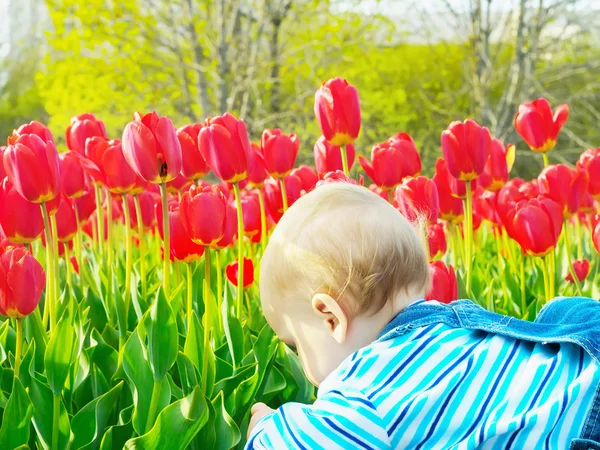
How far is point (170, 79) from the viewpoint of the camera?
43.0 ft

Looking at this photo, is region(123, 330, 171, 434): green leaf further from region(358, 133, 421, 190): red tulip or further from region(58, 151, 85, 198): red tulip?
region(358, 133, 421, 190): red tulip

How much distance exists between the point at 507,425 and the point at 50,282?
0.93 m

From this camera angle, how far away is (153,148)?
1589mm

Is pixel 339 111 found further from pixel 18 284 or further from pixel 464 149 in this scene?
pixel 18 284

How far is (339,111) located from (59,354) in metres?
0.92

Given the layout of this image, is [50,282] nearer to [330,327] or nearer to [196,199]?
[196,199]

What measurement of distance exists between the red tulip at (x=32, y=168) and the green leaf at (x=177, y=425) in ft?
1.84

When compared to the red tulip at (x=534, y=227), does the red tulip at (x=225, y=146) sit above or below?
above

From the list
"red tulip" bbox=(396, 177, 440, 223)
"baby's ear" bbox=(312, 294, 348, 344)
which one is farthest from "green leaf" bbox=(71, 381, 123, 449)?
"red tulip" bbox=(396, 177, 440, 223)

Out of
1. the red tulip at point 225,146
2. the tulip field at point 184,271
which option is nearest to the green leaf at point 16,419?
the tulip field at point 184,271

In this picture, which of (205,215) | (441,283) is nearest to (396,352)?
(441,283)

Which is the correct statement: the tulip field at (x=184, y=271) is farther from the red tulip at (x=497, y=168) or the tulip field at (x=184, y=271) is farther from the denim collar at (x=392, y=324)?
the denim collar at (x=392, y=324)

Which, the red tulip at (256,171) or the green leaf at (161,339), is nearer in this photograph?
the green leaf at (161,339)

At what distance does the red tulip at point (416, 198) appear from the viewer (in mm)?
1811
